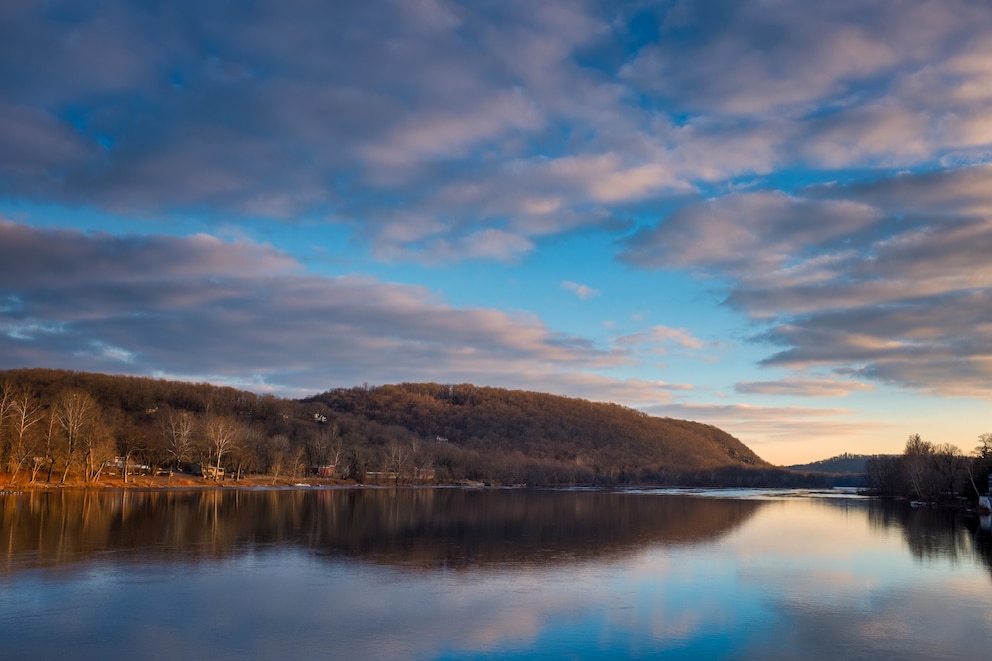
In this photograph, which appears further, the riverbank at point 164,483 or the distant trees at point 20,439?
the riverbank at point 164,483

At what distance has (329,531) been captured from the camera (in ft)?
130

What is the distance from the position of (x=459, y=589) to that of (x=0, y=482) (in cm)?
6248

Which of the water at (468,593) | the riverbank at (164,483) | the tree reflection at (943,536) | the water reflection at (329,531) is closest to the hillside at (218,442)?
the riverbank at (164,483)

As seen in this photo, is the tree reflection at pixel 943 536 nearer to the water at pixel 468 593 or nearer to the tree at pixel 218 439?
the water at pixel 468 593

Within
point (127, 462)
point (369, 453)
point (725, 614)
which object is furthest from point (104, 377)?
point (725, 614)

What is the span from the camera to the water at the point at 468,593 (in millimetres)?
15781

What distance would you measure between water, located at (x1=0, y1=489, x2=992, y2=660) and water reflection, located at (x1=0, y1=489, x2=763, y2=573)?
231 millimetres

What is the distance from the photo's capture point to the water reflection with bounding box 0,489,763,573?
29016 millimetres

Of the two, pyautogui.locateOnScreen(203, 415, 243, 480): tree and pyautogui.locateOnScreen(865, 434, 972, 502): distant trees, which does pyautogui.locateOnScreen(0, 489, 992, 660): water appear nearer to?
pyautogui.locateOnScreen(203, 415, 243, 480): tree

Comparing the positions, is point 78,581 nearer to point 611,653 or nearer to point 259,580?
point 259,580

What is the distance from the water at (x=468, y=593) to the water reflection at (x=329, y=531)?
0.23 m

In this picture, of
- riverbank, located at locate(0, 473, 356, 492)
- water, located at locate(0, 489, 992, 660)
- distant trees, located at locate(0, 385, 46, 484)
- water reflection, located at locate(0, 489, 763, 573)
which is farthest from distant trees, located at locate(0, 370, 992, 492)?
water, located at locate(0, 489, 992, 660)

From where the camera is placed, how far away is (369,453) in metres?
133

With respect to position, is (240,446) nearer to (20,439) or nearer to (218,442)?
(218,442)
